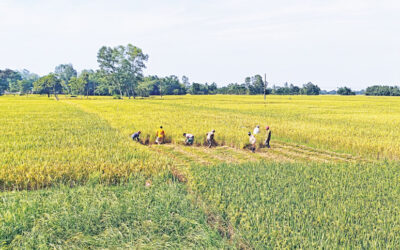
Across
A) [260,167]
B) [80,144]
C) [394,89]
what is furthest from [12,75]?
[394,89]

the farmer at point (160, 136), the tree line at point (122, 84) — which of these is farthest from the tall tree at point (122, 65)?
the farmer at point (160, 136)

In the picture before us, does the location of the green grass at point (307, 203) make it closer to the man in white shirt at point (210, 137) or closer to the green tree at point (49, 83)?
the man in white shirt at point (210, 137)

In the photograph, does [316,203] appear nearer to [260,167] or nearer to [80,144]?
[260,167]

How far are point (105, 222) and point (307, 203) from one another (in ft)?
11.5

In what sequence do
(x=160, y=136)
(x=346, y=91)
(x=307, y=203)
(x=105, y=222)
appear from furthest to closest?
(x=346, y=91) → (x=160, y=136) → (x=307, y=203) → (x=105, y=222)

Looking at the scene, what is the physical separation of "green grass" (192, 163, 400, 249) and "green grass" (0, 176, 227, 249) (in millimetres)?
652

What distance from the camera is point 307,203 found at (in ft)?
14.7

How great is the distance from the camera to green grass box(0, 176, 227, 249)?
12.0ft

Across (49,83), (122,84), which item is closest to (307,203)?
(122,84)

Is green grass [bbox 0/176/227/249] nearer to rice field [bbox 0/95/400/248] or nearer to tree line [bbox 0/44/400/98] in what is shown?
rice field [bbox 0/95/400/248]

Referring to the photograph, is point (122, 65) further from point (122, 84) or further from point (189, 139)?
point (189, 139)

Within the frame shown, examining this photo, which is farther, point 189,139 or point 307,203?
point 189,139

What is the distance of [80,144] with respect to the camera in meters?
9.91

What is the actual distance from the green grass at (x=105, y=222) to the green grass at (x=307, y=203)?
25.7 inches
